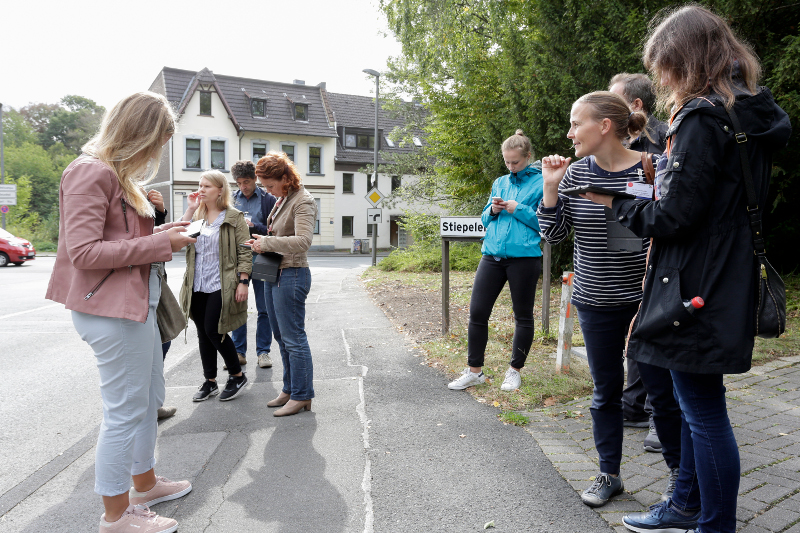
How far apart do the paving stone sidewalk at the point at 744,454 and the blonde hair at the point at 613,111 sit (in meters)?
1.87

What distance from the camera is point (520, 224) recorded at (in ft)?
15.4

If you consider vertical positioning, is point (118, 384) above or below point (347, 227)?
below

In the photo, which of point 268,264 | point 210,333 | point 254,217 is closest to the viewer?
point 268,264

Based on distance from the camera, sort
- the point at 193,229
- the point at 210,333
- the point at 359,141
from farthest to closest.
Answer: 1. the point at 359,141
2. the point at 210,333
3. the point at 193,229

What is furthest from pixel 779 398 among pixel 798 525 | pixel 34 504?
pixel 34 504

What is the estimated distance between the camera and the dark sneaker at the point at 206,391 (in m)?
4.85

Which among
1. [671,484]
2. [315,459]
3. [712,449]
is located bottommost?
[315,459]

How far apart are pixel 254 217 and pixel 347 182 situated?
35572 millimetres

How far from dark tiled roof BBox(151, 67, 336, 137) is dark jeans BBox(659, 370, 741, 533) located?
37076 mm

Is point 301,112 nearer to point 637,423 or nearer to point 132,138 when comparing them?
point 637,423

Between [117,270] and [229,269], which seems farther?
[229,269]

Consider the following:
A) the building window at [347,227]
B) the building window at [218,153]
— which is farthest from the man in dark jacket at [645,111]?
the building window at [347,227]

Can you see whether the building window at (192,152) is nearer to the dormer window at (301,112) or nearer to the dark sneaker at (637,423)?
the dormer window at (301,112)

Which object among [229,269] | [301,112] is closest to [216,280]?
[229,269]
